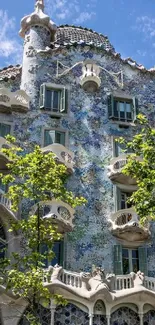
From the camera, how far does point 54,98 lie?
28.0 meters

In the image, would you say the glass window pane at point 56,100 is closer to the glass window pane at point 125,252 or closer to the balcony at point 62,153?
the balcony at point 62,153

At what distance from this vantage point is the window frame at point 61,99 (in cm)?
2736

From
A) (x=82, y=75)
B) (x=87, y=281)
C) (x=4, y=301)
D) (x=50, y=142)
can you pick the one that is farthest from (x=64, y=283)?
(x=82, y=75)

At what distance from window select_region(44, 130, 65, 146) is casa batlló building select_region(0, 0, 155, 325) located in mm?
52

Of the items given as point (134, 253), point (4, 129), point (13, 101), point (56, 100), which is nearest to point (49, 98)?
point (56, 100)

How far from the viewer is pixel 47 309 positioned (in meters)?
20.0

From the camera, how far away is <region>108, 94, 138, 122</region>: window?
1101 inches

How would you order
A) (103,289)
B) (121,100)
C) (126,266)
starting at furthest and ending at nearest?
(121,100) → (126,266) → (103,289)

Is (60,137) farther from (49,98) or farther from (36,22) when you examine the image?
(36,22)

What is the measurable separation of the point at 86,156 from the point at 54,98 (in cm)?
404

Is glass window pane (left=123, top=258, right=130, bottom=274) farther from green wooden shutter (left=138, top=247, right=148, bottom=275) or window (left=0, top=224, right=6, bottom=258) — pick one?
window (left=0, top=224, right=6, bottom=258)

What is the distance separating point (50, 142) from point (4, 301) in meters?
9.12

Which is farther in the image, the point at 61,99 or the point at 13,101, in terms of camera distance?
the point at 61,99

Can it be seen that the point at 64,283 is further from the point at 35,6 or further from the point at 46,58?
the point at 35,6
